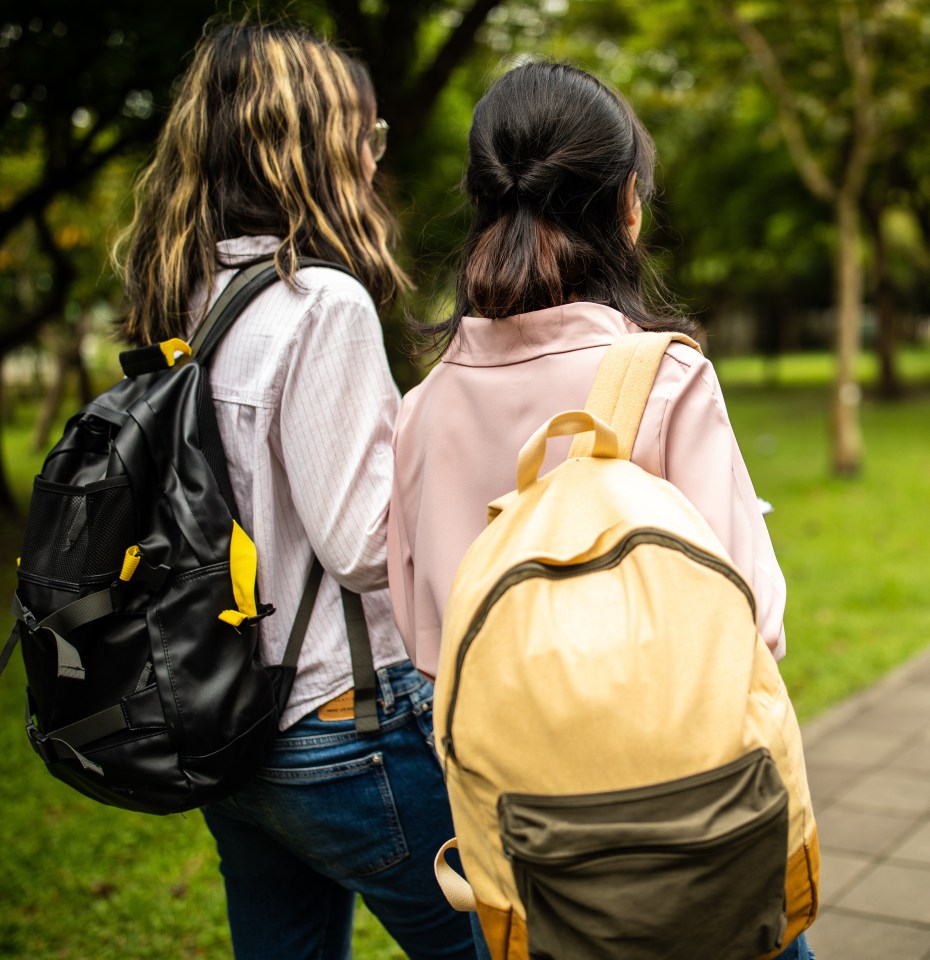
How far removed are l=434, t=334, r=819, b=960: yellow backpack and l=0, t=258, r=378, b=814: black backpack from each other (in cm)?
46

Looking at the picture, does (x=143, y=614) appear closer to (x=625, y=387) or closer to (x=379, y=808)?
(x=379, y=808)

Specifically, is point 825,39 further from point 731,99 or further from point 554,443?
point 554,443

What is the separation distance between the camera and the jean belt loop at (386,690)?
5.92 ft

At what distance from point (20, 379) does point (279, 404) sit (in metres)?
41.0

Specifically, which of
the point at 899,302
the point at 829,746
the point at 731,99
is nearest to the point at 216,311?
the point at 829,746

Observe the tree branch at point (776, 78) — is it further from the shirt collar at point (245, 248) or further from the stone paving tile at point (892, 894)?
the shirt collar at point (245, 248)

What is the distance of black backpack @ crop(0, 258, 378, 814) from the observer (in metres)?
1.66

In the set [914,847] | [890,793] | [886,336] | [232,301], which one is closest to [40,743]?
[232,301]

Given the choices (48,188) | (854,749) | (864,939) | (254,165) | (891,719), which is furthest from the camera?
(48,188)

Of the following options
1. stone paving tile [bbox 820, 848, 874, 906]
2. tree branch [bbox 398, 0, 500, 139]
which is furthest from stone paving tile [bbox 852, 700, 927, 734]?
tree branch [bbox 398, 0, 500, 139]

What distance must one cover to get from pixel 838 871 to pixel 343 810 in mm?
2454

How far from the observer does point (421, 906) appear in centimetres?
186

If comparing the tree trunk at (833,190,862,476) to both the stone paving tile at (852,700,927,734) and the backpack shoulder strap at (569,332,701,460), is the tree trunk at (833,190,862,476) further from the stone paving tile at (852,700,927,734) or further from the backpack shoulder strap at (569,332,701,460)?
the backpack shoulder strap at (569,332,701,460)

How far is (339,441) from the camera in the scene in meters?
1.77
